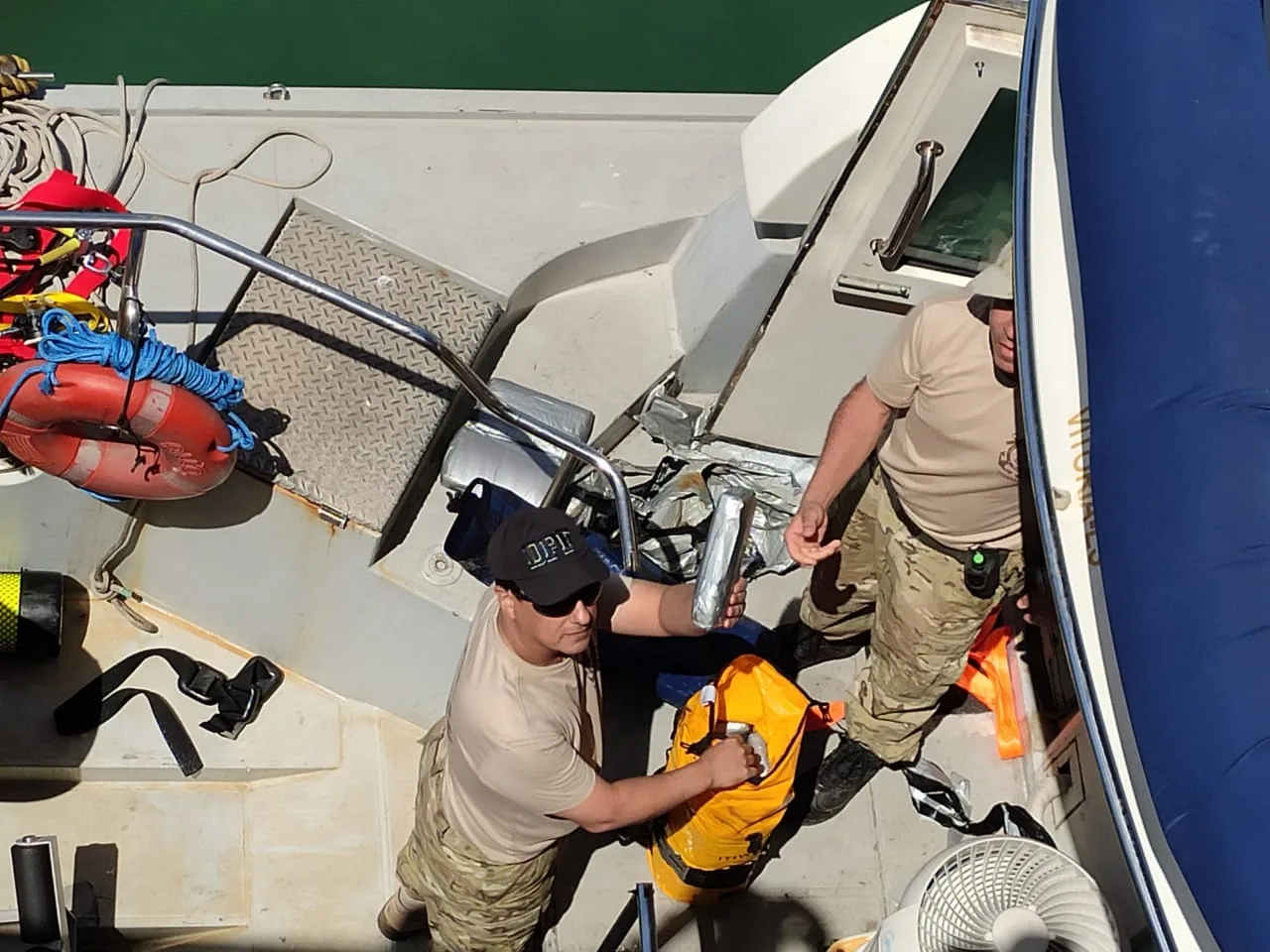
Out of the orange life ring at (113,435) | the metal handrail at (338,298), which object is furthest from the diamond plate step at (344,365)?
the metal handrail at (338,298)

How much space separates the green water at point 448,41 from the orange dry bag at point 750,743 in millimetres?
3500

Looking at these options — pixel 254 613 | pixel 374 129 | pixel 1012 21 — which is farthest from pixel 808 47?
pixel 254 613

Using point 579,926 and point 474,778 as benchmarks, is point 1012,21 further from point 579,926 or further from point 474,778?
point 579,926

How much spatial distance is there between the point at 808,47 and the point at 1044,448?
420 centimetres

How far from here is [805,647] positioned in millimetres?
3773

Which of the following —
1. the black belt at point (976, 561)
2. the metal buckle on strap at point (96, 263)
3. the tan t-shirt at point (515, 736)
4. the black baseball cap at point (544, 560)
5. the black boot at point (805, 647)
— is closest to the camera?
the black baseball cap at point (544, 560)

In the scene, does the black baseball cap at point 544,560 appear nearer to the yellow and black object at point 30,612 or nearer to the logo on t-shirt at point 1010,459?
the logo on t-shirt at point 1010,459

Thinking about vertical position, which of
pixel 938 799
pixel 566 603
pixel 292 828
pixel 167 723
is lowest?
pixel 292 828

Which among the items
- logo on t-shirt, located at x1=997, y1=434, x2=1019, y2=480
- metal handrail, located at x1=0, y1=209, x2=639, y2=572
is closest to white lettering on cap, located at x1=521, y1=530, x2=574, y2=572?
metal handrail, located at x1=0, y1=209, x2=639, y2=572

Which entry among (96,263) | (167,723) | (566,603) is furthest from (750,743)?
(96,263)

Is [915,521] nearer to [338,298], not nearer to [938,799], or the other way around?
[938,799]

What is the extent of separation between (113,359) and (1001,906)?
214 centimetres

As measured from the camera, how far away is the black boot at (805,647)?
12.3 ft

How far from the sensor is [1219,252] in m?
Answer: 1.95
